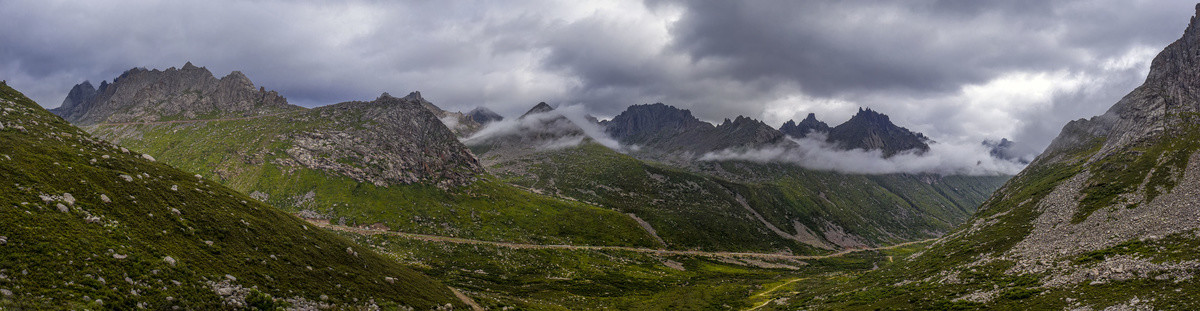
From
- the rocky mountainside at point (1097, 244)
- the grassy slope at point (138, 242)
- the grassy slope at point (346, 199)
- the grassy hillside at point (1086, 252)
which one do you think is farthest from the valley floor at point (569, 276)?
the rocky mountainside at point (1097, 244)

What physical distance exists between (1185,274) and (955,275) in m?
A: 32.0

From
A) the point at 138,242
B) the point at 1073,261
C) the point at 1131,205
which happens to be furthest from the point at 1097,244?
the point at 138,242

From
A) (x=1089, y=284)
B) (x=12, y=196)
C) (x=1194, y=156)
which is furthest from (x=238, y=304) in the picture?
(x=1194, y=156)

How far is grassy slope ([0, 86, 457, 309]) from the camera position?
21500mm

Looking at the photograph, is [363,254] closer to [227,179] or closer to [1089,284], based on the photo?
[1089,284]

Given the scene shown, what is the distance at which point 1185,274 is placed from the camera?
42.1 m

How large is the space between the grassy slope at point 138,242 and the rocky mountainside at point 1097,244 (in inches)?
2649

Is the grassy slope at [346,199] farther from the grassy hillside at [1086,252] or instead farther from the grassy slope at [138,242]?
the grassy hillside at [1086,252]

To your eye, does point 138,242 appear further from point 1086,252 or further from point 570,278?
point 1086,252

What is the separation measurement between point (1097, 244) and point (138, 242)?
113 meters

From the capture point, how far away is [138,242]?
27109 millimetres

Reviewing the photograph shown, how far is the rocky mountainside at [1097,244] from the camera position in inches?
1758

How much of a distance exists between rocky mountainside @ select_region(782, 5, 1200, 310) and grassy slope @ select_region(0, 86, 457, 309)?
67.3m

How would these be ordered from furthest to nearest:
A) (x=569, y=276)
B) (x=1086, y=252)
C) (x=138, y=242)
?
(x=569, y=276)
(x=1086, y=252)
(x=138, y=242)
